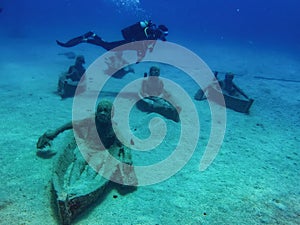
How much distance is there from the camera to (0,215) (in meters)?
4.12

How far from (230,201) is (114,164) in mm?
2345

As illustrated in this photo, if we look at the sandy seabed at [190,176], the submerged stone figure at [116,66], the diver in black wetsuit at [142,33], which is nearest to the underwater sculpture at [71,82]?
the sandy seabed at [190,176]

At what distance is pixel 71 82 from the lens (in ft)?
32.0

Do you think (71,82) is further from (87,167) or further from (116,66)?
(87,167)

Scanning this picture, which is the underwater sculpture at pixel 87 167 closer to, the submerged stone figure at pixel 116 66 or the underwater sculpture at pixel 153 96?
the underwater sculpture at pixel 153 96

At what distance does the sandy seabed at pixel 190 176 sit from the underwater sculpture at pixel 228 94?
0.36 metres

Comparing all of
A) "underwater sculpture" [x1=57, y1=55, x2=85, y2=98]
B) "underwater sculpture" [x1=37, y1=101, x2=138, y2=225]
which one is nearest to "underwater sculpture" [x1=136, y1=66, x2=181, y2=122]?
"underwater sculpture" [x1=57, y1=55, x2=85, y2=98]

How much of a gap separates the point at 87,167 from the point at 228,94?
22.3 feet

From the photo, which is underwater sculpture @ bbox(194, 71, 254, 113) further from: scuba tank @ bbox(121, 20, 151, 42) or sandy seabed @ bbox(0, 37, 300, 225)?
scuba tank @ bbox(121, 20, 151, 42)

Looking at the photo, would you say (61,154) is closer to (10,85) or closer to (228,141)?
(228,141)

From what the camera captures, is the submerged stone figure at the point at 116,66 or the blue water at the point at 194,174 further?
the submerged stone figure at the point at 116,66

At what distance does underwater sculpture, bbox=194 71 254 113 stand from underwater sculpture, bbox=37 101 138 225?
5.61 m

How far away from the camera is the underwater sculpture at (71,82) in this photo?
31.4 ft

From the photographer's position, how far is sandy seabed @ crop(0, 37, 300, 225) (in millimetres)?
4492
